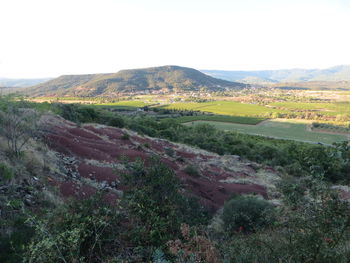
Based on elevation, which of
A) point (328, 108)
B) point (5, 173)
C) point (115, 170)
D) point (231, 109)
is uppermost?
point (115, 170)

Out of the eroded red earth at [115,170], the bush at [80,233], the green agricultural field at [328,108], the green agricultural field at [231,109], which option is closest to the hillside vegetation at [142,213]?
the bush at [80,233]

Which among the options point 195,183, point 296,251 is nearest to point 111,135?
point 195,183

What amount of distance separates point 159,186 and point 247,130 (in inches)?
2813

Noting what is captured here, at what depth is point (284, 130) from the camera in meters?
75.8

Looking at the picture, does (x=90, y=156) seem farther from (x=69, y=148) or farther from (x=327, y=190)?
(x=327, y=190)

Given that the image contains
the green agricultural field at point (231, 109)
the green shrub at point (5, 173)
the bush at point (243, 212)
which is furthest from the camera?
the green agricultural field at point (231, 109)

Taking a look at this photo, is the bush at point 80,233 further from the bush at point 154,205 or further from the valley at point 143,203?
the bush at point 154,205

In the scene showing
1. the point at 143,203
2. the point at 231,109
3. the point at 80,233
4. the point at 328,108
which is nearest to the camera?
the point at 80,233

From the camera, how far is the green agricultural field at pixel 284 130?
212 ft

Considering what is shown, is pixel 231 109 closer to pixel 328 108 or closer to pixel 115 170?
pixel 328 108

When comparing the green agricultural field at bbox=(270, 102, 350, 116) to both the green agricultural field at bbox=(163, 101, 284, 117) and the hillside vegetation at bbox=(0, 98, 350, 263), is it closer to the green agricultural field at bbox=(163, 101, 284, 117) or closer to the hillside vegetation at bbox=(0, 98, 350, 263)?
the green agricultural field at bbox=(163, 101, 284, 117)

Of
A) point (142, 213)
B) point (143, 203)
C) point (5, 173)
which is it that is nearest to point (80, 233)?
point (142, 213)

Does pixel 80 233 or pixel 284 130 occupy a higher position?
pixel 80 233

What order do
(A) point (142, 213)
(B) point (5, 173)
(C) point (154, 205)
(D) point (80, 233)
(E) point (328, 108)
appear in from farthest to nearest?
(E) point (328, 108) → (B) point (5, 173) → (C) point (154, 205) → (A) point (142, 213) → (D) point (80, 233)
